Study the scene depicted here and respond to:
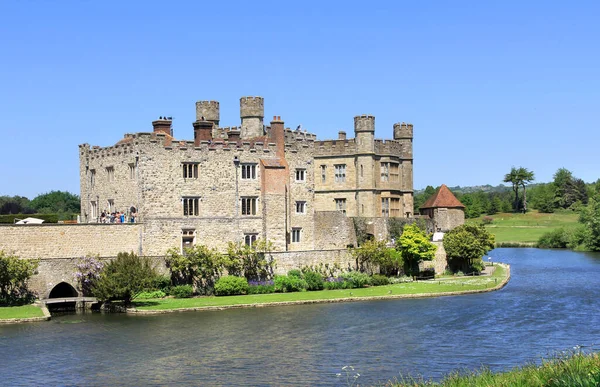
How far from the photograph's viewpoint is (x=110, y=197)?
182 ft

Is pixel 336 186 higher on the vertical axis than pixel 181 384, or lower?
higher

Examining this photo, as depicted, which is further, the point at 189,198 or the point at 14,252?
the point at 189,198

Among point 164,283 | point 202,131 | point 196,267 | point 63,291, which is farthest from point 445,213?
point 63,291

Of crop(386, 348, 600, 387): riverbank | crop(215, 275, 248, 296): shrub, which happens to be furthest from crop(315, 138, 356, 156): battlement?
crop(386, 348, 600, 387): riverbank

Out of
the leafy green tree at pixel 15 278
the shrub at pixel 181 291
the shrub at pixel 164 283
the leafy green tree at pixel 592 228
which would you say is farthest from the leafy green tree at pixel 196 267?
the leafy green tree at pixel 592 228

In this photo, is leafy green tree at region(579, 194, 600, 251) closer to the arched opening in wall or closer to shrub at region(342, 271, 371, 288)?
shrub at region(342, 271, 371, 288)

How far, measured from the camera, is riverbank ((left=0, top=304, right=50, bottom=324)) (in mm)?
41094

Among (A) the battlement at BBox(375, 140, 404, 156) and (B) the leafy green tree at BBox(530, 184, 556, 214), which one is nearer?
(A) the battlement at BBox(375, 140, 404, 156)

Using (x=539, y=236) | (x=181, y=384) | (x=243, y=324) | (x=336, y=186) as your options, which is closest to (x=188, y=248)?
(x=243, y=324)

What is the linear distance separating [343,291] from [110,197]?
16446 mm

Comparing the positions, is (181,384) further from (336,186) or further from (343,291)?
(336,186)

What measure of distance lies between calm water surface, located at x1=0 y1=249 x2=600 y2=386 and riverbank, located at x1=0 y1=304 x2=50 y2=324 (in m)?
0.91

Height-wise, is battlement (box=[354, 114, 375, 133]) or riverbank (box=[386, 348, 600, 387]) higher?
battlement (box=[354, 114, 375, 133])

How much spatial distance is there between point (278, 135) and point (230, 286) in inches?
470
